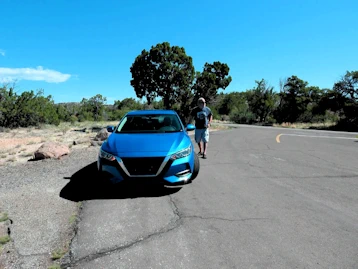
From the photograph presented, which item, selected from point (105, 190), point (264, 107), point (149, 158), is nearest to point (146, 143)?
point (149, 158)

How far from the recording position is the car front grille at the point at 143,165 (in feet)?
14.5

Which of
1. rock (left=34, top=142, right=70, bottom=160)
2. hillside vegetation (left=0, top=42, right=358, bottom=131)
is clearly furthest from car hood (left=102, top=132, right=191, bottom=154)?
hillside vegetation (left=0, top=42, right=358, bottom=131)

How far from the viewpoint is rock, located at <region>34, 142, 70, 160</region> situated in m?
8.05

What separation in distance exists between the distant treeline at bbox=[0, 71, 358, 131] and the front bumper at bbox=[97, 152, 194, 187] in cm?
2440

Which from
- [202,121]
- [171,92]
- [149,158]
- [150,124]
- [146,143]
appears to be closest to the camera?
[149,158]

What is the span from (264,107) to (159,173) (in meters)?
56.6

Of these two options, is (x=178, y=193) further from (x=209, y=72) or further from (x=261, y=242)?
(x=209, y=72)

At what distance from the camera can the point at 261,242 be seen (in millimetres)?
3141

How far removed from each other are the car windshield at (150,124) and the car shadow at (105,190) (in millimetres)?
1291

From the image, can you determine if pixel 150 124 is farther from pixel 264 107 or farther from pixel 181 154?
pixel 264 107

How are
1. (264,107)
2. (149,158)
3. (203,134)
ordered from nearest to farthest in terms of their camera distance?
(149,158) → (203,134) → (264,107)

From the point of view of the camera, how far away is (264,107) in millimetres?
57250

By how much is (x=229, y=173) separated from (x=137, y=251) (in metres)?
3.97

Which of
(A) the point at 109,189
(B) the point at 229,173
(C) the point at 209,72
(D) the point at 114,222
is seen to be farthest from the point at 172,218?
(C) the point at 209,72
